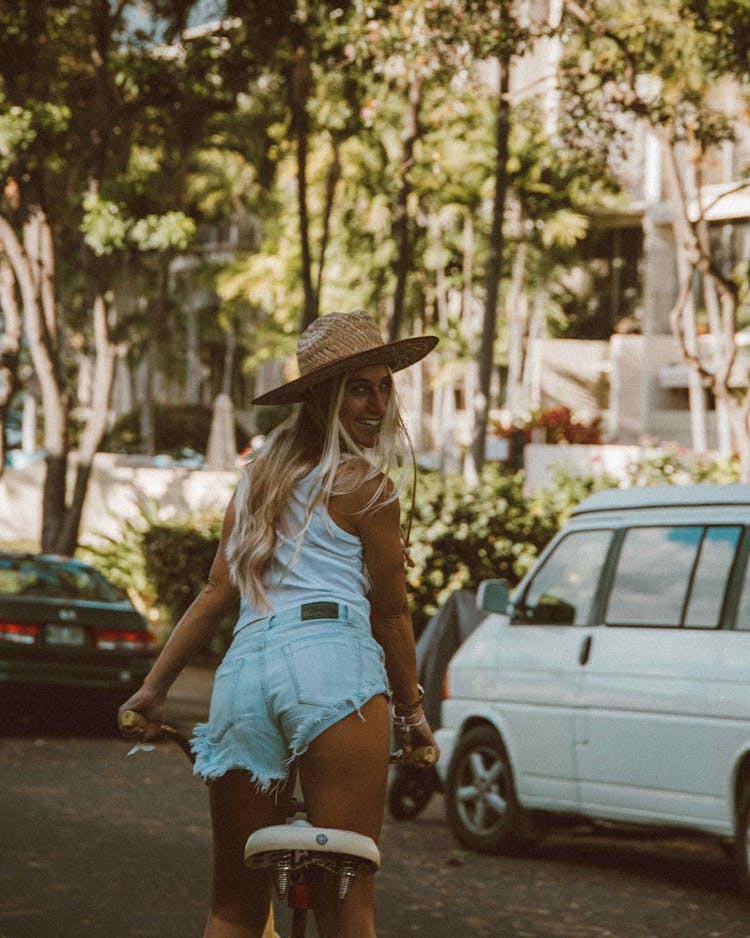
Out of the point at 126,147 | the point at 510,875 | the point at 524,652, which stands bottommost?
the point at 510,875

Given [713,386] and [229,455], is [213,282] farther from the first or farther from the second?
[713,386]

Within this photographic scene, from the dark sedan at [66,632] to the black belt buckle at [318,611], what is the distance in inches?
410

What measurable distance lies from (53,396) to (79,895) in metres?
14.4

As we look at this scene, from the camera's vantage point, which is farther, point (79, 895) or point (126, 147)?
point (126, 147)

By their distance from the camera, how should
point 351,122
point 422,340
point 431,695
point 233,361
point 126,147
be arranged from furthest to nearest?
point 233,361 → point 126,147 → point 351,122 → point 431,695 → point 422,340

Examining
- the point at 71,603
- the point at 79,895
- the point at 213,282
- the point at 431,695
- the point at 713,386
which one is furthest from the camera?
the point at 213,282

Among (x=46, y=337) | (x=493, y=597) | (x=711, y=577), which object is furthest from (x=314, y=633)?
(x=46, y=337)

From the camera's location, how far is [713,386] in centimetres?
1538

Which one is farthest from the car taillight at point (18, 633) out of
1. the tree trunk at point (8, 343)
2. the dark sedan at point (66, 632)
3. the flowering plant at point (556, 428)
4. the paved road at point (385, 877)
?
the flowering plant at point (556, 428)

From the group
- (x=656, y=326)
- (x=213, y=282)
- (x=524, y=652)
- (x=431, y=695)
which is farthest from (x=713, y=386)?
(x=213, y=282)

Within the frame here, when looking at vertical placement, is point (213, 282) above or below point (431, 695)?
above

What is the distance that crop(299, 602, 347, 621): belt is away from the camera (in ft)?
12.8

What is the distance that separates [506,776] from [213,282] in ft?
126

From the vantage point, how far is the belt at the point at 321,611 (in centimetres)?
391
